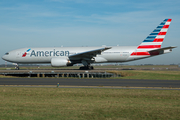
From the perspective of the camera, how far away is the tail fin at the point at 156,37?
113 ft

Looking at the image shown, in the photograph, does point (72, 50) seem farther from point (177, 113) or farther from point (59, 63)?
point (177, 113)

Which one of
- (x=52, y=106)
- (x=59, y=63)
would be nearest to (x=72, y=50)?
(x=59, y=63)

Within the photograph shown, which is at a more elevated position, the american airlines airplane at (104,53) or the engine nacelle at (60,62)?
the american airlines airplane at (104,53)

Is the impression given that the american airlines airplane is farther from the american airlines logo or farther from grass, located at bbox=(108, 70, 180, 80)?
grass, located at bbox=(108, 70, 180, 80)

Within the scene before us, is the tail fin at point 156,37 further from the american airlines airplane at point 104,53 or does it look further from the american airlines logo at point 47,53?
the american airlines logo at point 47,53

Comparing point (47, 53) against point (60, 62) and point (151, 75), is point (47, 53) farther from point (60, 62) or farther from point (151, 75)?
point (151, 75)

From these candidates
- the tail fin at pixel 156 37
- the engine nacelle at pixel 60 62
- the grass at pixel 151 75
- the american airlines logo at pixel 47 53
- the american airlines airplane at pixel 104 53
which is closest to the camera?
the grass at pixel 151 75

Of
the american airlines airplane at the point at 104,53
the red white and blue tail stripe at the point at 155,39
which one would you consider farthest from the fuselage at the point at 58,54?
the red white and blue tail stripe at the point at 155,39

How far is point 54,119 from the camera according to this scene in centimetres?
726

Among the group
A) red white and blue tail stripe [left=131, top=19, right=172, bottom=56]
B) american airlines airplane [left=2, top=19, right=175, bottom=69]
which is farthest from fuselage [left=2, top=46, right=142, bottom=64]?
red white and blue tail stripe [left=131, top=19, right=172, bottom=56]

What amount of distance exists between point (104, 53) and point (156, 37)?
942 cm

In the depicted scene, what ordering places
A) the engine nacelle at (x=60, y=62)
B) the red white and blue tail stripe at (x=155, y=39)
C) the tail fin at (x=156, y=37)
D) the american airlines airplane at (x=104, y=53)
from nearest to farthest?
the engine nacelle at (x=60, y=62) → the american airlines airplane at (x=104, y=53) → the red white and blue tail stripe at (x=155, y=39) → the tail fin at (x=156, y=37)

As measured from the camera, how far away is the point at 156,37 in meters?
34.6

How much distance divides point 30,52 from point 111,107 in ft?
99.1
